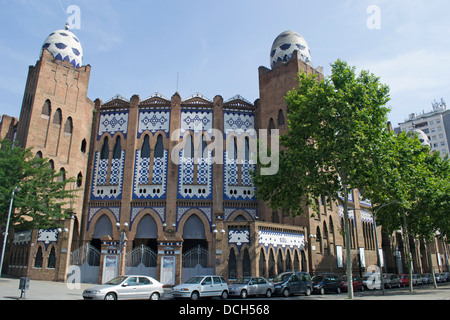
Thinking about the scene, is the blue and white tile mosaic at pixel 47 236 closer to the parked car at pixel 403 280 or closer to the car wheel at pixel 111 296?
the car wheel at pixel 111 296

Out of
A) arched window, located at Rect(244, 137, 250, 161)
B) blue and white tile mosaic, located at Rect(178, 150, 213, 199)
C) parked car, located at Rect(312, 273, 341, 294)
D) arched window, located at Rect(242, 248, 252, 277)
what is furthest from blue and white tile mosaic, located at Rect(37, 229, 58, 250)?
parked car, located at Rect(312, 273, 341, 294)

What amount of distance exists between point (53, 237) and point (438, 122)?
293ft

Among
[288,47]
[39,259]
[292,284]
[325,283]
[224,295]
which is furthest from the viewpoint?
[288,47]

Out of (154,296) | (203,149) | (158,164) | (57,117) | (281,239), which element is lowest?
(154,296)

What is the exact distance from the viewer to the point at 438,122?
8519cm

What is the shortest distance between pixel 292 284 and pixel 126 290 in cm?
974

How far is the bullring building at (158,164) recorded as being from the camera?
83.9 ft

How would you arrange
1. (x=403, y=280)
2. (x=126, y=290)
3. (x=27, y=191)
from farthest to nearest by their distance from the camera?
(x=403, y=280) < (x=27, y=191) < (x=126, y=290)

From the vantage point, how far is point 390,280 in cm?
2916

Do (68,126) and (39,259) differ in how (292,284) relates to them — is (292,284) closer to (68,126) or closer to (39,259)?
(39,259)

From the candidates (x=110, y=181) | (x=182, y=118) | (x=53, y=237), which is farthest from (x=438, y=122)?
(x=53, y=237)

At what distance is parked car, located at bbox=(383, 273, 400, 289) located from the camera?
1132 inches

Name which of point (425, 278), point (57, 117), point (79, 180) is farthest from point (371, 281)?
point (57, 117)

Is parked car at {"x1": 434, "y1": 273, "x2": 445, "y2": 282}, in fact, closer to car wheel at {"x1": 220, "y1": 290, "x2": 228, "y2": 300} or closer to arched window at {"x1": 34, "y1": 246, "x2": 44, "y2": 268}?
car wheel at {"x1": 220, "y1": 290, "x2": 228, "y2": 300}
